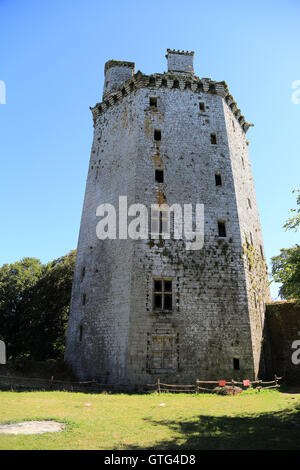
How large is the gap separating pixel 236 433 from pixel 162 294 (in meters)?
11.2

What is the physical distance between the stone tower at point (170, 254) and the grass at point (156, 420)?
332 cm

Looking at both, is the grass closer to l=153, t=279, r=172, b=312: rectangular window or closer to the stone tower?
the stone tower

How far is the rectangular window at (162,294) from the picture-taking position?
19.4 metres

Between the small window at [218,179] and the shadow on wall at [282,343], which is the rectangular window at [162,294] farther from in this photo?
the small window at [218,179]

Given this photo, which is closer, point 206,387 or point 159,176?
point 206,387

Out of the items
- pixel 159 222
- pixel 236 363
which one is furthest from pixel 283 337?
pixel 159 222

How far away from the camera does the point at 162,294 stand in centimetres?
1950

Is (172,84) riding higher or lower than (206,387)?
higher

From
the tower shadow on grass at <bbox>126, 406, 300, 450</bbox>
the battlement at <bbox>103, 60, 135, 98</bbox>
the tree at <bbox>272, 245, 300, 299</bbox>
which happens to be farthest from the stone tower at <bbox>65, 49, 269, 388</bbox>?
the tower shadow on grass at <bbox>126, 406, 300, 450</bbox>

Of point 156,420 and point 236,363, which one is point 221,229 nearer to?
point 236,363

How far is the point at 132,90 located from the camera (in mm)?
26375

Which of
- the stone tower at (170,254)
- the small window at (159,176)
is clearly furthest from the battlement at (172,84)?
the small window at (159,176)

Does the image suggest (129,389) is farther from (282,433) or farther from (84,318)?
(282,433)

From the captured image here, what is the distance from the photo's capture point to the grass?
290 inches
